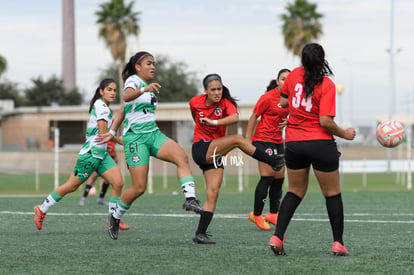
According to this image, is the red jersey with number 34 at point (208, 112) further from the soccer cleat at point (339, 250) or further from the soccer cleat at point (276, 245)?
the soccer cleat at point (339, 250)

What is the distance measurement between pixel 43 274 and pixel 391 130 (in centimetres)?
543

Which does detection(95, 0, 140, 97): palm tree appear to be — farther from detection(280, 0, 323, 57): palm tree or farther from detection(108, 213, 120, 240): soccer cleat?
detection(108, 213, 120, 240): soccer cleat

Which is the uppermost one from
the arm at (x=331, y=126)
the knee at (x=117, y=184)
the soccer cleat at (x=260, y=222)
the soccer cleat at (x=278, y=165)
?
the arm at (x=331, y=126)

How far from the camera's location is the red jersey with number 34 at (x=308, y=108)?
6.99 meters

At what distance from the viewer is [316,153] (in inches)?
278

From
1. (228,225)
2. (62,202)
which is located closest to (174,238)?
(228,225)

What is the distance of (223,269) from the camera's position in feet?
20.9

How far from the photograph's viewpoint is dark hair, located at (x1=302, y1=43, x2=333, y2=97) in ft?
23.2

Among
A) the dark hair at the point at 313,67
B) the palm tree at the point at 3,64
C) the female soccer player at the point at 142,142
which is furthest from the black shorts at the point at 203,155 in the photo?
the palm tree at the point at 3,64

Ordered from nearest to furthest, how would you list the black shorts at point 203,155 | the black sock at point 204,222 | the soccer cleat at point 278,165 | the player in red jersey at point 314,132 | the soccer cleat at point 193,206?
the player in red jersey at point 314,132 < the soccer cleat at point 193,206 < the black sock at point 204,222 < the black shorts at point 203,155 < the soccer cleat at point 278,165

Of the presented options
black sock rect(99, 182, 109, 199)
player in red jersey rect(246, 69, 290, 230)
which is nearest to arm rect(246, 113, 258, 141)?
player in red jersey rect(246, 69, 290, 230)

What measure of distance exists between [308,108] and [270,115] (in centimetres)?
367

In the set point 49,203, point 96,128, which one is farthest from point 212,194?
point 49,203

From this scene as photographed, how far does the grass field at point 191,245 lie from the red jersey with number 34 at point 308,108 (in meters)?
1.18
